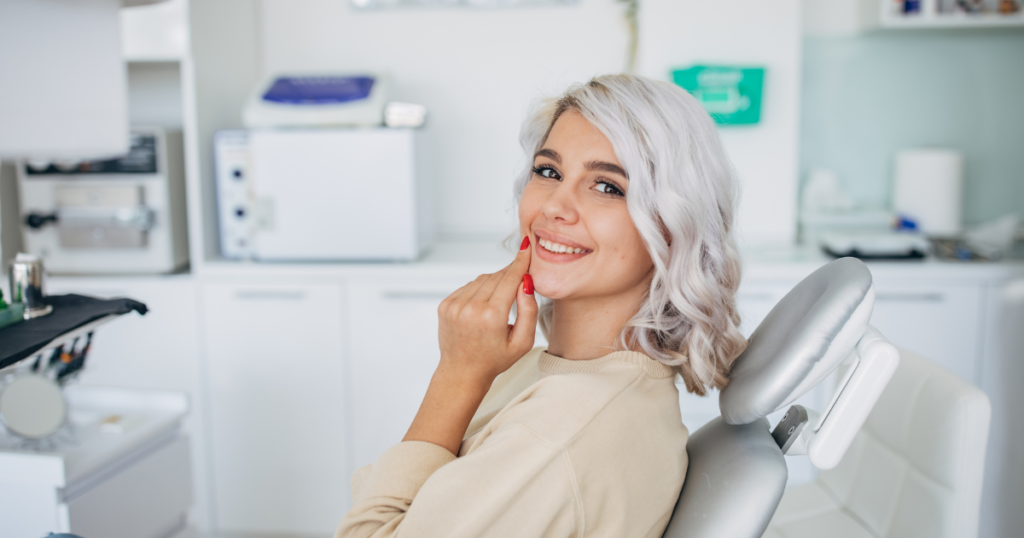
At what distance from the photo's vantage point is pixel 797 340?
87 centimetres

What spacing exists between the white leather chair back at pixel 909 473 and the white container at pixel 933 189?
1418 mm

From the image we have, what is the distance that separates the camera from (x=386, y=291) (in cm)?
223

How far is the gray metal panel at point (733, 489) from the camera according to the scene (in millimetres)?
927

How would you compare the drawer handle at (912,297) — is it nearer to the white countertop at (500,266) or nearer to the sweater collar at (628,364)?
the white countertop at (500,266)

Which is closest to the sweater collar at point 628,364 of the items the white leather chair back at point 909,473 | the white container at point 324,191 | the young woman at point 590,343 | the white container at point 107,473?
the young woman at point 590,343

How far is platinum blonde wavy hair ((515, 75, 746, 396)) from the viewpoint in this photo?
1043 millimetres

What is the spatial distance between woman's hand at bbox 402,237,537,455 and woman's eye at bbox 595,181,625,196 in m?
0.21

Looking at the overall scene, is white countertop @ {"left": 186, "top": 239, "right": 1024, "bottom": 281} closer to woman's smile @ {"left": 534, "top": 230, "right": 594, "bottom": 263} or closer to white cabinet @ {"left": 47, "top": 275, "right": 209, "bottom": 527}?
white cabinet @ {"left": 47, "top": 275, "right": 209, "bottom": 527}

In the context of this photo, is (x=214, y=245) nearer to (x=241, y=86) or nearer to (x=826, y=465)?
(x=241, y=86)

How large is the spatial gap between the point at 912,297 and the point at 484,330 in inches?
65.5

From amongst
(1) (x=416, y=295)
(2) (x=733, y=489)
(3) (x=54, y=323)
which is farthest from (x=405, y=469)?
(1) (x=416, y=295)

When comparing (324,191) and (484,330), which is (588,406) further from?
(324,191)

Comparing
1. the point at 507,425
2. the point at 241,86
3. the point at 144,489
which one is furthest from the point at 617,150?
the point at 241,86

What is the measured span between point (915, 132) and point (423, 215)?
6.04 feet
